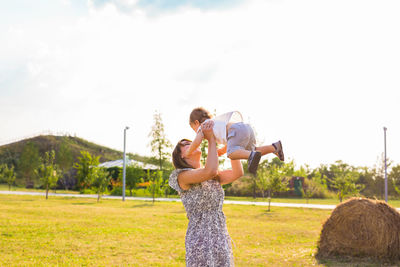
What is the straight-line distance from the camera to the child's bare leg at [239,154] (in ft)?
11.6

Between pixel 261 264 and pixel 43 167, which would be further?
pixel 43 167

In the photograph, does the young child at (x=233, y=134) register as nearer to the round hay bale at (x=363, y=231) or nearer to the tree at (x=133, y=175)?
the round hay bale at (x=363, y=231)

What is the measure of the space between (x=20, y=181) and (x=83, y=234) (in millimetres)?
52044

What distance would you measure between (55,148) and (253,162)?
74793 mm

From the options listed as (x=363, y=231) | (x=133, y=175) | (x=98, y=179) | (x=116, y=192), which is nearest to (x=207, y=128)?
(x=363, y=231)

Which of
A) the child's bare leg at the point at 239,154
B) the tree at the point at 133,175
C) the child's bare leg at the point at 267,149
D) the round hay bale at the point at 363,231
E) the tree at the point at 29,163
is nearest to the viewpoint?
the child's bare leg at the point at 239,154

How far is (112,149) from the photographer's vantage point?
261 ft

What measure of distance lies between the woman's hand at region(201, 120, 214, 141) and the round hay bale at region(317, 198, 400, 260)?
6.83 metres

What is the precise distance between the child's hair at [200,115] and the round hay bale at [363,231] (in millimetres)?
6650

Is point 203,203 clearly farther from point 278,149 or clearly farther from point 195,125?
point 278,149

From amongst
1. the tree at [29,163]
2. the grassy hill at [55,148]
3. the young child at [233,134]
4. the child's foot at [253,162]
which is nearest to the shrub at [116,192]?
the tree at [29,163]

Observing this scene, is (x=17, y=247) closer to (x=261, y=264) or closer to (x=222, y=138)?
(x=261, y=264)

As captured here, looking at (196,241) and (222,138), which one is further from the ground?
(222,138)

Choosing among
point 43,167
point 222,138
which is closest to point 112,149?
point 43,167
